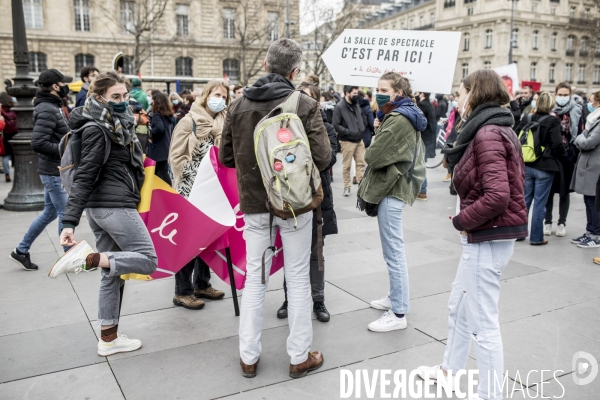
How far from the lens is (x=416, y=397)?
3.16 metres

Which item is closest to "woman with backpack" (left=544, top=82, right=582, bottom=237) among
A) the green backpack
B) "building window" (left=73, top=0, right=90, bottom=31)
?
the green backpack

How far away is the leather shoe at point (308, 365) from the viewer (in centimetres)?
332

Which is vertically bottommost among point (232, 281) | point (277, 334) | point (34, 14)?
point (277, 334)

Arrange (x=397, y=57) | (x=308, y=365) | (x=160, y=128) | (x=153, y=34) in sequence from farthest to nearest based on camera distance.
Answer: (x=153, y=34)
(x=160, y=128)
(x=397, y=57)
(x=308, y=365)

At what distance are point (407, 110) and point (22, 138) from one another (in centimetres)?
731

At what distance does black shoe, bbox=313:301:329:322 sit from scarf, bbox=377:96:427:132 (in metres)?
1.60

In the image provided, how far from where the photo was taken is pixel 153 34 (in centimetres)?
3959

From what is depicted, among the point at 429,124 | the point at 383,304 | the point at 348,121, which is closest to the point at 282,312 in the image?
the point at 383,304

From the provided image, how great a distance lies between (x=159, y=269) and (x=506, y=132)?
2.74 m

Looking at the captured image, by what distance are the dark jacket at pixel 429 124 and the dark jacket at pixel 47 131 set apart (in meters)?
6.31

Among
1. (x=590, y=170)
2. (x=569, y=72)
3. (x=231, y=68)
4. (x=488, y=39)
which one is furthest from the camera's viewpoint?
(x=569, y=72)

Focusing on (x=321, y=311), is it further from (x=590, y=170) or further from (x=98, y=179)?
(x=590, y=170)

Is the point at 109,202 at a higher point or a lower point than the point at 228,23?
lower

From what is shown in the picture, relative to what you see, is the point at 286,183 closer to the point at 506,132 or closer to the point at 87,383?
the point at 506,132
